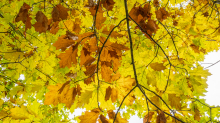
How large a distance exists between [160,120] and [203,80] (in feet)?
2.36

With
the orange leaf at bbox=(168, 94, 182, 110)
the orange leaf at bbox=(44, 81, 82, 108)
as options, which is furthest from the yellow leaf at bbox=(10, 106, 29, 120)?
the orange leaf at bbox=(168, 94, 182, 110)

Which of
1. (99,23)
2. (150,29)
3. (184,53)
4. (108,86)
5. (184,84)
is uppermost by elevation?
(184,53)

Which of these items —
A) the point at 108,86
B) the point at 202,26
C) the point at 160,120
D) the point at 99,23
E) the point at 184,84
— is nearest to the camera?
the point at 160,120

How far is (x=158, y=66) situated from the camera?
1026mm

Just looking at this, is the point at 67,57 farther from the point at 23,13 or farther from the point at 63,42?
the point at 23,13

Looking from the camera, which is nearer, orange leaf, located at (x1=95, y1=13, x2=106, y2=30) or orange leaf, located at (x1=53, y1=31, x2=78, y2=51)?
orange leaf, located at (x1=53, y1=31, x2=78, y2=51)

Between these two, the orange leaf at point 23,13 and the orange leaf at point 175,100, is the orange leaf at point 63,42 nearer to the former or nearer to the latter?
the orange leaf at point 23,13

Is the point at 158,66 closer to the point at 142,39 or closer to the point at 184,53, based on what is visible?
the point at 142,39

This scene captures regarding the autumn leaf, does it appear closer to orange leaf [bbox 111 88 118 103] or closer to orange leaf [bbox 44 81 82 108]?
orange leaf [bbox 44 81 82 108]

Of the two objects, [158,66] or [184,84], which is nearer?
[158,66]

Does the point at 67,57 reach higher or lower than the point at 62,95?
higher

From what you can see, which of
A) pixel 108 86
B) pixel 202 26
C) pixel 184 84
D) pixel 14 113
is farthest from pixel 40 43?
pixel 202 26

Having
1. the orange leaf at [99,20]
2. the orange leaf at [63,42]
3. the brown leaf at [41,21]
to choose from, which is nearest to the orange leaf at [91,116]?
the orange leaf at [63,42]

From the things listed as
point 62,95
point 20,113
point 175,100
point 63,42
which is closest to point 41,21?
point 63,42
